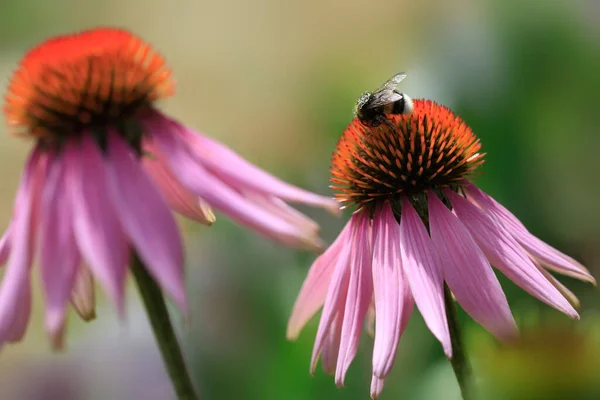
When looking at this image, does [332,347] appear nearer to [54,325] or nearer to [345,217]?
[54,325]

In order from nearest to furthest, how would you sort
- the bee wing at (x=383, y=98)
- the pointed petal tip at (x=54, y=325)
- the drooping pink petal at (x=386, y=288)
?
1. the pointed petal tip at (x=54, y=325)
2. the drooping pink petal at (x=386, y=288)
3. the bee wing at (x=383, y=98)

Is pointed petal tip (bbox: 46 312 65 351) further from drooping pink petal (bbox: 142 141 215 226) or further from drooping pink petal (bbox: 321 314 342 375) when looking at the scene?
drooping pink petal (bbox: 321 314 342 375)

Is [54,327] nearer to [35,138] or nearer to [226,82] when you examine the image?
[35,138]

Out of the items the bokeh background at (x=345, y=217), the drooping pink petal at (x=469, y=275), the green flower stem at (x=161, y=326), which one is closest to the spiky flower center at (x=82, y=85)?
the green flower stem at (x=161, y=326)

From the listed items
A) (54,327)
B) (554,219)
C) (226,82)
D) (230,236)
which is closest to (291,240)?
(54,327)

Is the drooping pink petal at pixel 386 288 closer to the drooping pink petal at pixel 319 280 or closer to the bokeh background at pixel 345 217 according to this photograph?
the drooping pink petal at pixel 319 280
